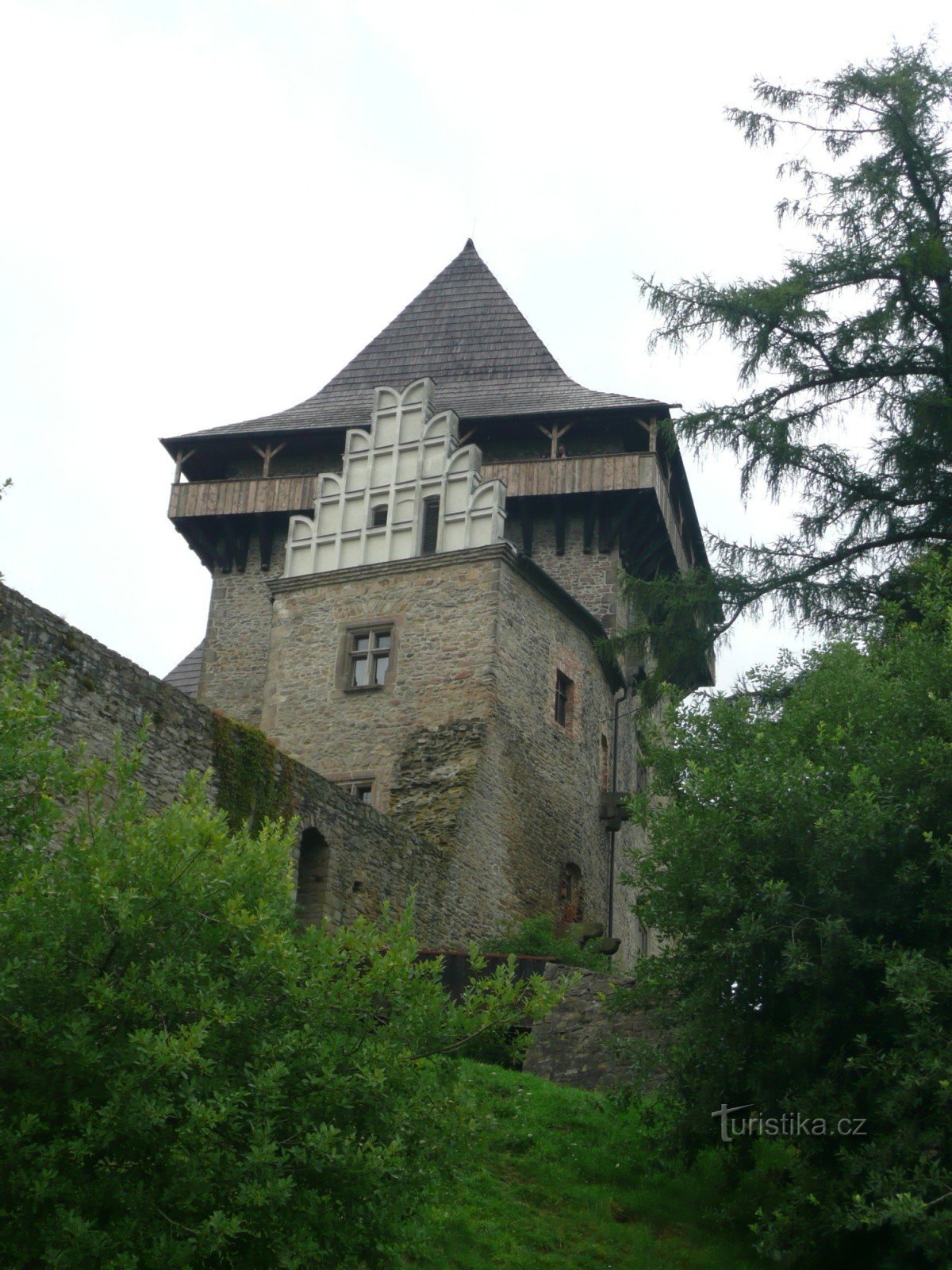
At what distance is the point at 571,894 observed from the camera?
21.7 metres

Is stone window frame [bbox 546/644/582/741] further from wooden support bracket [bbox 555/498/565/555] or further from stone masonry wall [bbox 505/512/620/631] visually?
wooden support bracket [bbox 555/498/565/555]

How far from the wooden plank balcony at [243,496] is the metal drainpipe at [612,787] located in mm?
6629

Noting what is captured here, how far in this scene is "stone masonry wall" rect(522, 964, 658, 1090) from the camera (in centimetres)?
1312

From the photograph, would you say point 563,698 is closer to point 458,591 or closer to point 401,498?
point 458,591

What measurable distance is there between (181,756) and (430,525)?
9432 mm

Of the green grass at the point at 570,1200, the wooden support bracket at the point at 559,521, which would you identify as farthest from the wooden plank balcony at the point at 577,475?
the green grass at the point at 570,1200

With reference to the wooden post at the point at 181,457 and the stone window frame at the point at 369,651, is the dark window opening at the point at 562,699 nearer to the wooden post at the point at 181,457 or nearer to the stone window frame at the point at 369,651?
the stone window frame at the point at 369,651

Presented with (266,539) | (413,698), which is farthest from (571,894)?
(266,539)

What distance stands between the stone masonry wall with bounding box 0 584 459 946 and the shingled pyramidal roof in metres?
11.7

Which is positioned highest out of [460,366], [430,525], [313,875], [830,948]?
[460,366]

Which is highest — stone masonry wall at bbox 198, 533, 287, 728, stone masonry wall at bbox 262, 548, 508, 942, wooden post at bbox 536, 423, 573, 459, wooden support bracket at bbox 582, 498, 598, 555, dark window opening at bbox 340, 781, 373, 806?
wooden post at bbox 536, 423, 573, 459

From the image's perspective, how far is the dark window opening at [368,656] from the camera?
21016 mm

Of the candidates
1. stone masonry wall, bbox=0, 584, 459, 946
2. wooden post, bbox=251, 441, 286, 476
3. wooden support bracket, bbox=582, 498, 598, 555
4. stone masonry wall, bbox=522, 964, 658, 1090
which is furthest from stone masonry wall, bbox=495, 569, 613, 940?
wooden post, bbox=251, 441, 286, 476

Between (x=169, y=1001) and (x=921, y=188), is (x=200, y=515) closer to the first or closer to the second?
(x=921, y=188)
